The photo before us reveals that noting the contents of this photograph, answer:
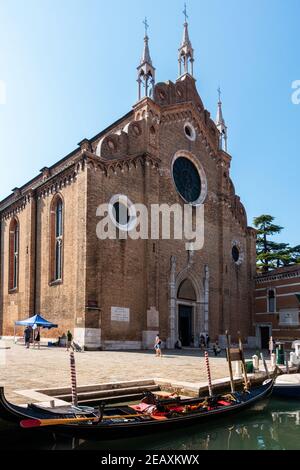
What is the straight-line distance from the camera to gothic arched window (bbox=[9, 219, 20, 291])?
3097 centimetres

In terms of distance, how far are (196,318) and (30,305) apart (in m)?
11.1

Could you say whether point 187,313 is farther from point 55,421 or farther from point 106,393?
point 55,421

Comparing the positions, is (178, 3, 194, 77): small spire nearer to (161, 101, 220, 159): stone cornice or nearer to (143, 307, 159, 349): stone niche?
(161, 101, 220, 159): stone cornice

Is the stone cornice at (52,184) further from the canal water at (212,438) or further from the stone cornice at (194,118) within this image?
the canal water at (212,438)

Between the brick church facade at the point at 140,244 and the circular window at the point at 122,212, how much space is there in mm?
176

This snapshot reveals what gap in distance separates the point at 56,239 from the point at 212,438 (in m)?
19.7

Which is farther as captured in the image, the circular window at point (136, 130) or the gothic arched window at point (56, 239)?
the circular window at point (136, 130)

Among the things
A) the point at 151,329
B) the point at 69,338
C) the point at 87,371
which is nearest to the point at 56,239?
the point at 69,338

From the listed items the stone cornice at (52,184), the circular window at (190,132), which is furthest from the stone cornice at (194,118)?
the stone cornice at (52,184)

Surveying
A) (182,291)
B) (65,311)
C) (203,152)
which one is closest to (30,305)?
(65,311)

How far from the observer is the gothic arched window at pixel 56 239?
86.0 feet

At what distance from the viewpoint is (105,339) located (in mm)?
23031

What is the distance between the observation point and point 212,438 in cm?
895
